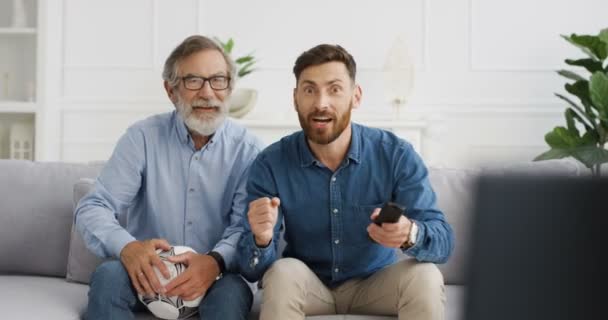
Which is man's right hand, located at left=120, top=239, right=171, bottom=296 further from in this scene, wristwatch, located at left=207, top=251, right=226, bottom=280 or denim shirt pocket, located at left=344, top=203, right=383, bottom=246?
denim shirt pocket, located at left=344, top=203, right=383, bottom=246

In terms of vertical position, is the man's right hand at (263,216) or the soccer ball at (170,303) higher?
the man's right hand at (263,216)

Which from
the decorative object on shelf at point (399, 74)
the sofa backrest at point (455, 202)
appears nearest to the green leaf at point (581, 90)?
the decorative object on shelf at point (399, 74)

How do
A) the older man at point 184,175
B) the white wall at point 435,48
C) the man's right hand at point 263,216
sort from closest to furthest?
the man's right hand at point 263,216 < the older man at point 184,175 < the white wall at point 435,48

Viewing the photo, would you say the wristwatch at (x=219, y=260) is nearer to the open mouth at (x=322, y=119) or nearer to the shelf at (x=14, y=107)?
the open mouth at (x=322, y=119)

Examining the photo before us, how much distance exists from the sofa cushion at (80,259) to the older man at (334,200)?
1.80 feet

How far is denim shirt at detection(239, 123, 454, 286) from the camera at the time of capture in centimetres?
201

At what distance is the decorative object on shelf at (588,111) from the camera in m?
3.99

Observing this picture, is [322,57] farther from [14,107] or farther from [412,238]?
[14,107]

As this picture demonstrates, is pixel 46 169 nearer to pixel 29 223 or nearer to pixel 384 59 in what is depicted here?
pixel 29 223

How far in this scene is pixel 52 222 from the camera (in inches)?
93.0

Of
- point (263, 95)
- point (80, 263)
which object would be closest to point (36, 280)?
point (80, 263)

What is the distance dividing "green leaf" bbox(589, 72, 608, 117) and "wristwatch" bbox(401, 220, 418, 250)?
2524mm

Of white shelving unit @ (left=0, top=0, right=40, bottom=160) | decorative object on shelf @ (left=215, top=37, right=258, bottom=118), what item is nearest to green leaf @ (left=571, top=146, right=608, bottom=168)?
decorative object on shelf @ (left=215, top=37, right=258, bottom=118)

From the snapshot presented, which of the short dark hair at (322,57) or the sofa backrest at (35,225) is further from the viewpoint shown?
the sofa backrest at (35,225)
